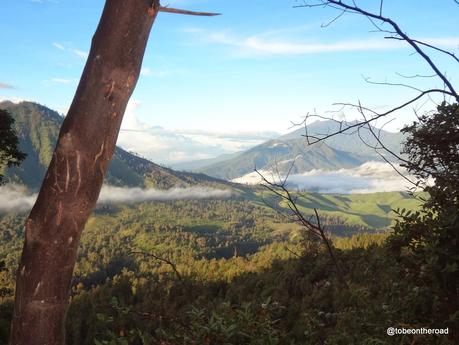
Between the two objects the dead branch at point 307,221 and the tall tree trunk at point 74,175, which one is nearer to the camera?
the tall tree trunk at point 74,175

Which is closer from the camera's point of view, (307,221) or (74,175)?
(74,175)

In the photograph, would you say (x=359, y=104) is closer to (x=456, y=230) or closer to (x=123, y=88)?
(x=123, y=88)

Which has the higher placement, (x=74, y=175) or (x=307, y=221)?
(x=74, y=175)

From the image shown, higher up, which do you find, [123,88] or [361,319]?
[123,88]

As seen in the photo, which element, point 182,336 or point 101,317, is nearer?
point 101,317

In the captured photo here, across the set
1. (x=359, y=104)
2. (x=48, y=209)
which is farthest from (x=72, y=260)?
(x=359, y=104)

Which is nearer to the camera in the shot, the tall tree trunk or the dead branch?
the tall tree trunk

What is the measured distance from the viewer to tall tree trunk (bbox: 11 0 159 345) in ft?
9.45

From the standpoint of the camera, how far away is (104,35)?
3.02 metres

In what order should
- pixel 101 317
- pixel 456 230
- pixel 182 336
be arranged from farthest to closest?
1. pixel 456 230
2. pixel 182 336
3. pixel 101 317

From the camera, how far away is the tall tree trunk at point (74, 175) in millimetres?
2879

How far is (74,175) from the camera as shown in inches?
115

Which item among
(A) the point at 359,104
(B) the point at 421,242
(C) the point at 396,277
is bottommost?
(C) the point at 396,277

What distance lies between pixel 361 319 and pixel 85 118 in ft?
18.4
